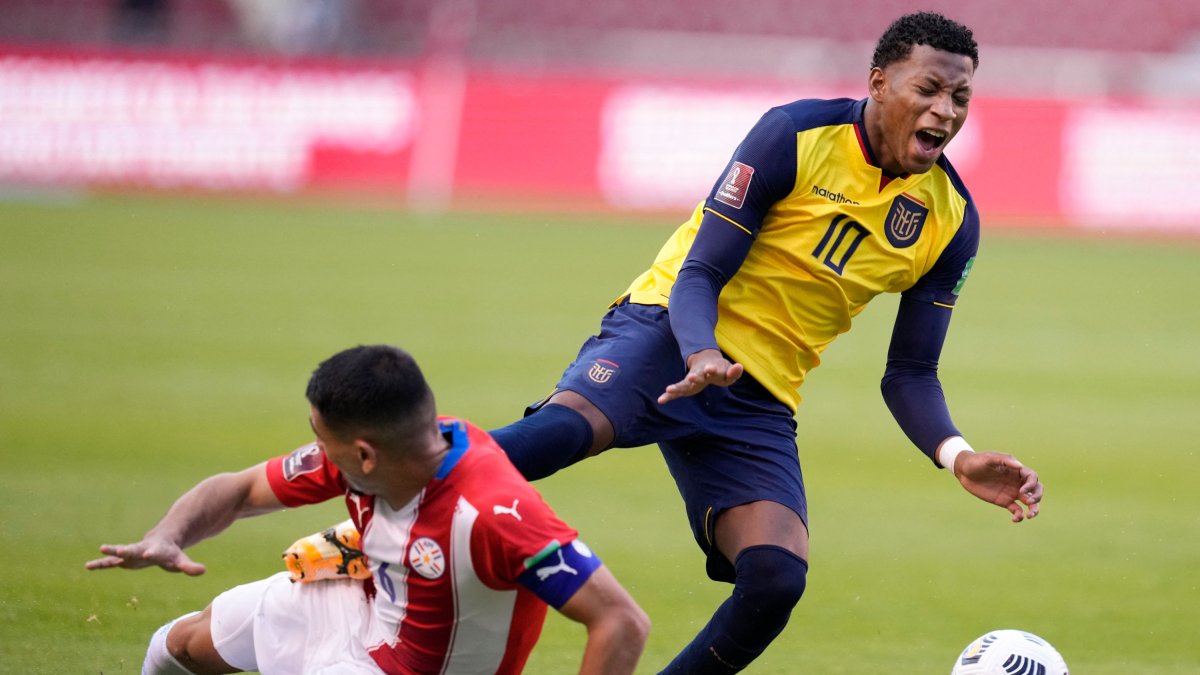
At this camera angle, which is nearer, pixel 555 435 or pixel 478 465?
pixel 478 465

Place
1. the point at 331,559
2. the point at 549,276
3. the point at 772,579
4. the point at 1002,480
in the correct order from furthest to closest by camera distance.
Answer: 1. the point at 549,276
2. the point at 1002,480
3. the point at 772,579
4. the point at 331,559

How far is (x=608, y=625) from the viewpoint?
3.90m

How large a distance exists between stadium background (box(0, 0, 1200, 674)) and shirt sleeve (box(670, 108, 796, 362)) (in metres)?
1.68

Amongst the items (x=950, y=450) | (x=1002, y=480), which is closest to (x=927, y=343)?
(x=950, y=450)

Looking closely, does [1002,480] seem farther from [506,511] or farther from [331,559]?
[331,559]

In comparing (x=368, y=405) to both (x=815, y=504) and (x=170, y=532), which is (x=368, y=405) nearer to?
(x=170, y=532)

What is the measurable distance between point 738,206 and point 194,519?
6.75 feet

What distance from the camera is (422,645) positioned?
4.29m

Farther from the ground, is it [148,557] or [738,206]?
[738,206]

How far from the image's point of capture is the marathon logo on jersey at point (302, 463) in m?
4.31

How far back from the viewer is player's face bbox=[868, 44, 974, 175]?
513 cm

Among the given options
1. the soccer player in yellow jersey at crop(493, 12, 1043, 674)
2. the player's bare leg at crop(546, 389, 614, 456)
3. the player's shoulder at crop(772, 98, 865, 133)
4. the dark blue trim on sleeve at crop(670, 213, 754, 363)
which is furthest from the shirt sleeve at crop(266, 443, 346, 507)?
the player's shoulder at crop(772, 98, 865, 133)

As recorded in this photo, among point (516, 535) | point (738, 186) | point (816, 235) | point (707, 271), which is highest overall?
point (738, 186)

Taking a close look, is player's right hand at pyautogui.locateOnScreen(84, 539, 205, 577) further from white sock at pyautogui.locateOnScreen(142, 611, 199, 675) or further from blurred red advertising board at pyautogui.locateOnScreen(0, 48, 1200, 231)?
blurred red advertising board at pyautogui.locateOnScreen(0, 48, 1200, 231)
